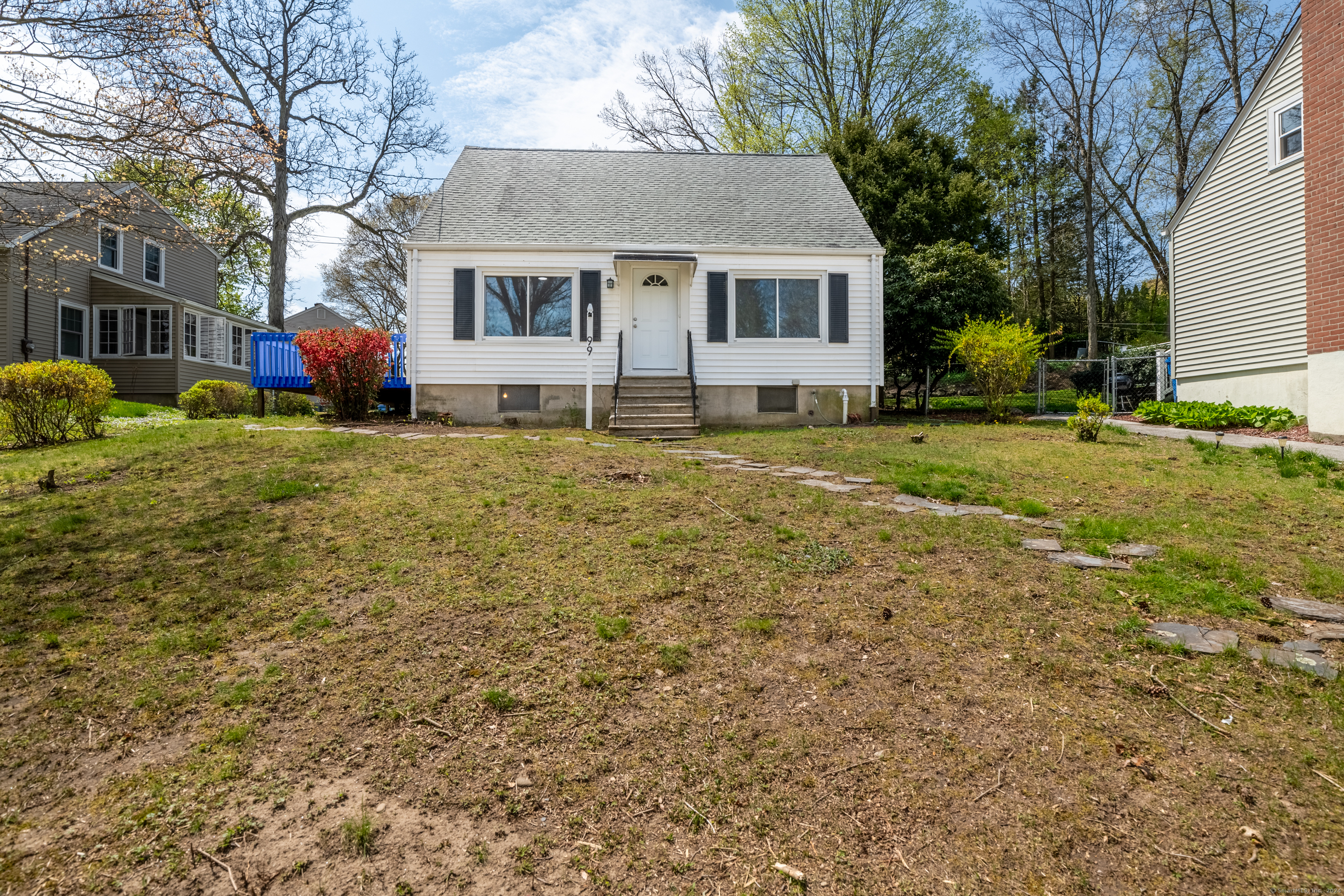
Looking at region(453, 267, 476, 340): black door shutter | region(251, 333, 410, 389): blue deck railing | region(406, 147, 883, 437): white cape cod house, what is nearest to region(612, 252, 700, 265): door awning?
region(406, 147, 883, 437): white cape cod house

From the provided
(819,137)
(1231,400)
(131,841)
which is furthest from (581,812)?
(819,137)

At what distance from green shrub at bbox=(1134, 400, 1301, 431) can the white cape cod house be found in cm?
490

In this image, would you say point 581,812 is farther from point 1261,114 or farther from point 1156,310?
point 1156,310

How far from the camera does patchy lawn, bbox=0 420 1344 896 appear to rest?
219 cm

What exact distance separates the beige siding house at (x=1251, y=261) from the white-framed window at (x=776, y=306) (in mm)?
7572

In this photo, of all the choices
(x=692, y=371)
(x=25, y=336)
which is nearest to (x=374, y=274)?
(x=25, y=336)

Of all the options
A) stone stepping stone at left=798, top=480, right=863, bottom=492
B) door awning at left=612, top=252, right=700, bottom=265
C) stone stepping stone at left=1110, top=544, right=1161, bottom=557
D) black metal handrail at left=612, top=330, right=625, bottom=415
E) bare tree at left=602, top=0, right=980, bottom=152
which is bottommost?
stone stepping stone at left=1110, top=544, right=1161, bottom=557

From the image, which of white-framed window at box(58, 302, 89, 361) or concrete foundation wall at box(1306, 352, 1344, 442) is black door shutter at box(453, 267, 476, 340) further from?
concrete foundation wall at box(1306, 352, 1344, 442)

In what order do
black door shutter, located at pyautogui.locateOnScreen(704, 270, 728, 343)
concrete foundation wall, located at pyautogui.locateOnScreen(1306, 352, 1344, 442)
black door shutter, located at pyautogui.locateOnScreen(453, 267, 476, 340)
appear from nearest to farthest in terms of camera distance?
concrete foundation wall, located at pyautogui.locateOnScreen(1306, 352, 1344, 442), black door shutter, located at pyautogui.locateOnScreen(453, 267, 476, 340), black door shutter, located at pyautogui.locateOnScreen(704, 270, 728, 343)

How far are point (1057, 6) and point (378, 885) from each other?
95.4ft

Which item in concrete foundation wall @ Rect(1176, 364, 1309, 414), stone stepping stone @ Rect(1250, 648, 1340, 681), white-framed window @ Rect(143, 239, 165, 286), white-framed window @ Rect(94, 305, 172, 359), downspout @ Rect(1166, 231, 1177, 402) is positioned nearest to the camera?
stone stepping stone @ Rect(1250, 648, 1340, 681)

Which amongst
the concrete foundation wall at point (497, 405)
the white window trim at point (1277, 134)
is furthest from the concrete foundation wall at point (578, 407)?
the white window trim at point (1277, 134)

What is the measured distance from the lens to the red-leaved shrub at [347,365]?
430 inches

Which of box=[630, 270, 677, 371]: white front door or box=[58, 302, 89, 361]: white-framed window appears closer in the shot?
box=[630, 270, 677, 371]: white front door
